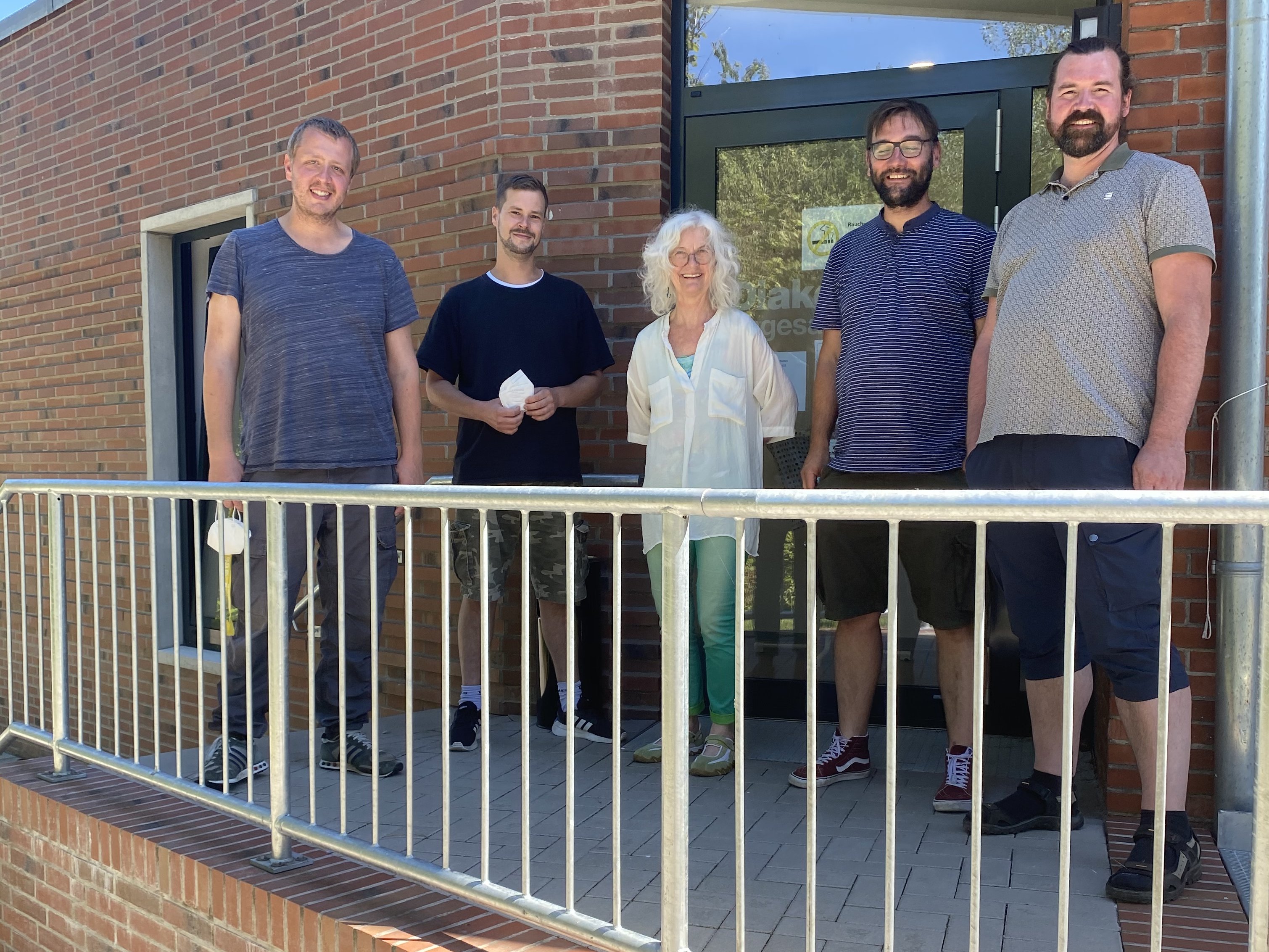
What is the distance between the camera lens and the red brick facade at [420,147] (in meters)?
3.32

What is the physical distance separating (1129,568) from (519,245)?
2485 mm

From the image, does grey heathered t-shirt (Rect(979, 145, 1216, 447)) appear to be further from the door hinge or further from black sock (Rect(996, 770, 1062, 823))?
the door hinge

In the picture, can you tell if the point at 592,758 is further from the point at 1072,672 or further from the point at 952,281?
the point at 1072,672

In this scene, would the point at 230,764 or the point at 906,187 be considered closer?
the point at 906,187

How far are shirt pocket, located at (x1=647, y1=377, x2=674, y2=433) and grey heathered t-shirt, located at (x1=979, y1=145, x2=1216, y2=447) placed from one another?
4.15 feet

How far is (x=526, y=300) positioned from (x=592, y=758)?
1.73 metres

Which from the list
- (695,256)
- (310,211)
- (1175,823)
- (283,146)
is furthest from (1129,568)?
(283,146)

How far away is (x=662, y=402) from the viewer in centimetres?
393

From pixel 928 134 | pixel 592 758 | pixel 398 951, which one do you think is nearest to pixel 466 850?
pixel 398 951

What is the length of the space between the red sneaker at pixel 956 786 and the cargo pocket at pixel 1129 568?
84 cm

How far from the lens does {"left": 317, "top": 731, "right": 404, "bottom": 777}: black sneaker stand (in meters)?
3.80

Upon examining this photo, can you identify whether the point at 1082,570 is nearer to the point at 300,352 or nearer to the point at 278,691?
the point at 278,691

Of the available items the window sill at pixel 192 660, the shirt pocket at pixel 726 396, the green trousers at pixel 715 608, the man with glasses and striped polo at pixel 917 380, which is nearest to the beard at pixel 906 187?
the man with glasses and striped polo at pixel 917 380

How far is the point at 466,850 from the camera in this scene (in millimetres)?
3186
